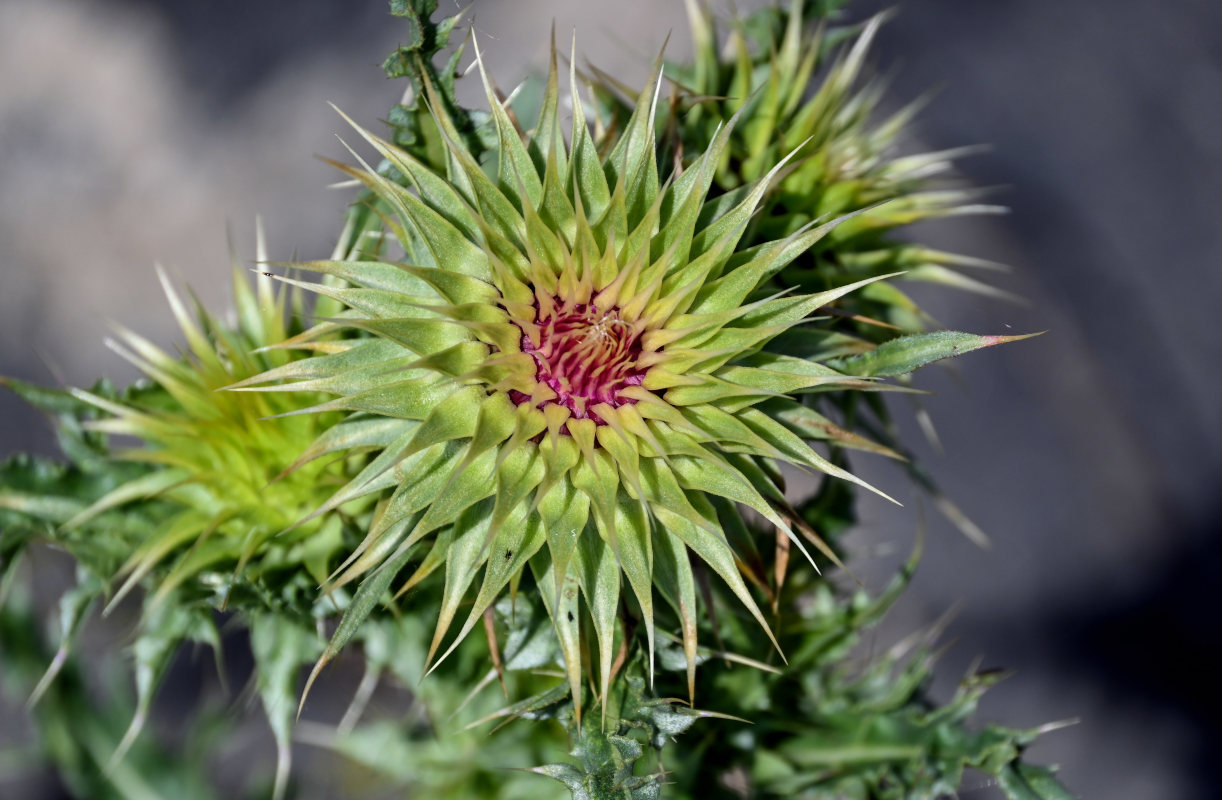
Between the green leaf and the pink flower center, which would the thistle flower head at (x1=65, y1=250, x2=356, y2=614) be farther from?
the green leaf

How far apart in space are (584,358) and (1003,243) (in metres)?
2.89

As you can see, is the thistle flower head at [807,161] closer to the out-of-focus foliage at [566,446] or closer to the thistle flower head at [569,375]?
the out-of-focus foliage at [566,446]

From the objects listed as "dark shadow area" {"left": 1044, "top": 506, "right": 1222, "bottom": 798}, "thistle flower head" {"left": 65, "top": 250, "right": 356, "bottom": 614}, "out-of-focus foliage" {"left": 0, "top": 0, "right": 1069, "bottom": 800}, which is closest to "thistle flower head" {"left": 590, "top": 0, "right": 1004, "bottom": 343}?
"out-of-focus foliage" {"left": 0, "top": 0, "right": 1069, "bottom": 800}

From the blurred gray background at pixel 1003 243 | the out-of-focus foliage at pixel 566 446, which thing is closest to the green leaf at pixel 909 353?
the out-of-focus foliage at pixel 566 446

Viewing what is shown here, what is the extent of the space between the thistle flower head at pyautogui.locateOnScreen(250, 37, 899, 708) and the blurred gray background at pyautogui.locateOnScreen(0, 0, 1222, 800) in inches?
85.2

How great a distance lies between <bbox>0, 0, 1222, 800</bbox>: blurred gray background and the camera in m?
3.06

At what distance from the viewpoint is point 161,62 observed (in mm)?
3141

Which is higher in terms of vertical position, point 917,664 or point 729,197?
point 729,197

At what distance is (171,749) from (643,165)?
2492mm

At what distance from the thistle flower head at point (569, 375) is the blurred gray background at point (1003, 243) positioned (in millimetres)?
2164

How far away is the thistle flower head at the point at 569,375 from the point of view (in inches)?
38.5

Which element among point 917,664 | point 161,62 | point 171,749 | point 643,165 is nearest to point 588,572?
point 643,165

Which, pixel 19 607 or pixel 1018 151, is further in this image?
pixel 1018 151

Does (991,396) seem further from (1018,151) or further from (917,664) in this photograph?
(917,664)
